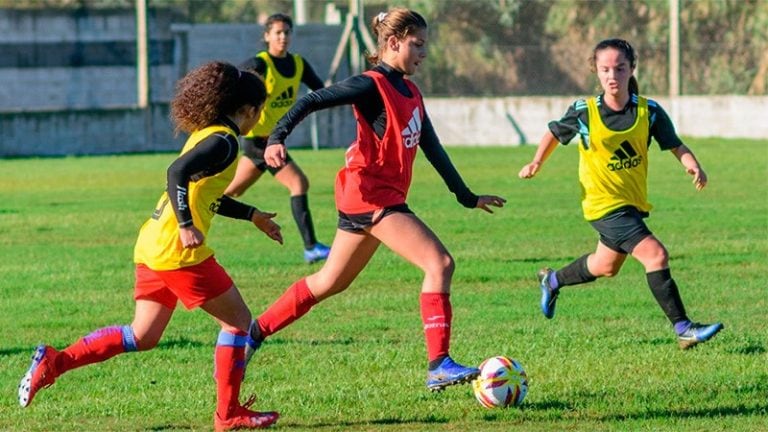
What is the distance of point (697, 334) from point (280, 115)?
6.26 meters

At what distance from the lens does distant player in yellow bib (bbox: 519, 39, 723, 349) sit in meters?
8.23

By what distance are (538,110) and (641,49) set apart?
3.23 metres

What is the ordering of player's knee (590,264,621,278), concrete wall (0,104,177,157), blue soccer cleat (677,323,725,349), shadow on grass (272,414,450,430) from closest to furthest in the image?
shadow on grass (272,414,450,430)
blue soccer cleat (677,323,725,349)
player's knee (590,264,621,278)
concrete wall (0,104,177,157)

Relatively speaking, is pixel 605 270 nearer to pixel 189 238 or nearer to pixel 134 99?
pixel 189 238

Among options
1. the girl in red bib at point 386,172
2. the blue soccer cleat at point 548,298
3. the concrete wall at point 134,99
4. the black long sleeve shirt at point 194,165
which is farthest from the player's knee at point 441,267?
the concrete wall at point 134,99

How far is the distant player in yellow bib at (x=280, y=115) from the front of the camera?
1298 centimetres

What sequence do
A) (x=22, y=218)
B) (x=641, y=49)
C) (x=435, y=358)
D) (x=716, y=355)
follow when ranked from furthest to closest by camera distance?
(x=641, y=49), (x=22, y=218), (x=716, y=355), (x=435, y=358)

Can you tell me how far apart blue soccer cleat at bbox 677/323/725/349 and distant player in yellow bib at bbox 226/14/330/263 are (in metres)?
5.13

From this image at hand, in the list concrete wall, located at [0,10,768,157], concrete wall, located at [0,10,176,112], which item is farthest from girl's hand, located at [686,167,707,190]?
concrete wall, located at [0,10,176,112]

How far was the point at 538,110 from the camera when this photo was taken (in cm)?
3216

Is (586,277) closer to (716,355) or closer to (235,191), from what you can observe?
(716,355)

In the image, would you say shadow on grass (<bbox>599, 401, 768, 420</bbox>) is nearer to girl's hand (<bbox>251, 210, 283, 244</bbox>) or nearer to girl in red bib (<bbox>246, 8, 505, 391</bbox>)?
girl in red bib (<bbox>246, 8, 505, 391</bbox>)

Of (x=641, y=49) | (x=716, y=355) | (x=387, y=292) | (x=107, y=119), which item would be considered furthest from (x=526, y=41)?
(x=716, y=355)

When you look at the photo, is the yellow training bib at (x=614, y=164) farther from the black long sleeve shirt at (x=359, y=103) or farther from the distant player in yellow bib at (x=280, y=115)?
the distant player in yellow bib at (x=280, y=115)
